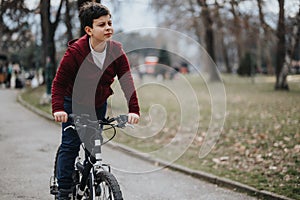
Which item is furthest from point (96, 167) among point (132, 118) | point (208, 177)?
point (208, 177)

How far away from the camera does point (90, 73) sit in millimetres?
3607

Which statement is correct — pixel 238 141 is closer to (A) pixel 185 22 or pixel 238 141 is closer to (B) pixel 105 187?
(B) pixel 105 187

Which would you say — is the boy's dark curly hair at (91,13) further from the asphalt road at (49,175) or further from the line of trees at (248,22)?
the line of trees at (248,22)

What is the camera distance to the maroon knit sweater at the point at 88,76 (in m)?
3.58

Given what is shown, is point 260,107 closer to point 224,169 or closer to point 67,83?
point 224,169

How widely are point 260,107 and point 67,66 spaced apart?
1245 cm

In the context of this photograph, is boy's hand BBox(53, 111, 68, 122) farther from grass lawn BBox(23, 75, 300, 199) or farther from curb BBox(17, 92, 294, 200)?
grass lawn BBox(23, 75, 300, 199)

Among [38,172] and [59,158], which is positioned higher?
[59,158]

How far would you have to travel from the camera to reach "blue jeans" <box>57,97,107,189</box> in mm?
3775

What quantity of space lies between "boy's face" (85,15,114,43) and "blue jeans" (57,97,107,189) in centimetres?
64

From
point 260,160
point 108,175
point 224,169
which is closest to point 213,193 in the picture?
point 224,169

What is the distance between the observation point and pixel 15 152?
754 centimetres

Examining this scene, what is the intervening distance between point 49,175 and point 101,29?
3251 mm

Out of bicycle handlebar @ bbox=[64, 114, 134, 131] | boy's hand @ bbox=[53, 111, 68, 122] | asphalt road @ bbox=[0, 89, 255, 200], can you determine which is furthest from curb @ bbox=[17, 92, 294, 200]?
boy's hand @ bbox=[53, 111, 68, 122]
